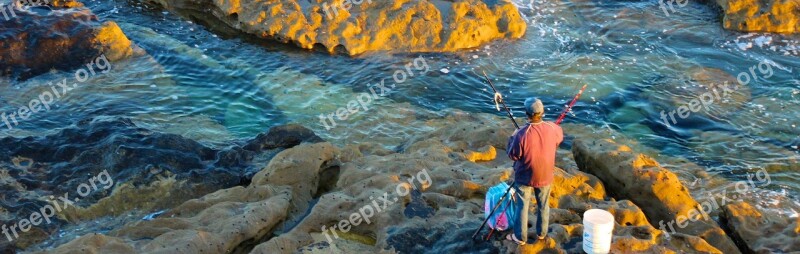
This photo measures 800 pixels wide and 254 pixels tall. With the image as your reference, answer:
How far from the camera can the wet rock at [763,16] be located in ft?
60.1

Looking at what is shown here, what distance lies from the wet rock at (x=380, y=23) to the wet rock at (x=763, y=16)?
5.30 metres

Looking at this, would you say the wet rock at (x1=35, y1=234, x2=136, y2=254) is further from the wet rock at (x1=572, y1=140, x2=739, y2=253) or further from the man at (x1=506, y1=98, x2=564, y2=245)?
the wet rock at (x1=572, y1=140, x2=739, y2=253)

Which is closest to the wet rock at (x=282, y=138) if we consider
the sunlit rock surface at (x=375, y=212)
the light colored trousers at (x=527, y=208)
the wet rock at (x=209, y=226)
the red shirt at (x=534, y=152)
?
the sunlit rock surface at (x=375, y=212)

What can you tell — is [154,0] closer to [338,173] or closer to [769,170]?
[338,173]

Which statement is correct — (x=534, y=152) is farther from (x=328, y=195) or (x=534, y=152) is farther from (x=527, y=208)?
Result: (x=328, y=195)

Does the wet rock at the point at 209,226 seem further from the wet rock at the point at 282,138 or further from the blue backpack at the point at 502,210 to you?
the blue backpack at the point at 502,210

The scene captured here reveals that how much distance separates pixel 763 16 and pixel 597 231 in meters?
13.3

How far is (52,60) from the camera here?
16.8m

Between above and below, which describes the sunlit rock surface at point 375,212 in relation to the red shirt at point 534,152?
below

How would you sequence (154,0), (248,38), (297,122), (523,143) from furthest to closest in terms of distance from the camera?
(154,0) < (248,38) < (297,122) < (523,143)

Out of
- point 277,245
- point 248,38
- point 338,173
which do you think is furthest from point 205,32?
point 277,245

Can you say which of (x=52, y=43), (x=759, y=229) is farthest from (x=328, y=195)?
(x=52, y=43)

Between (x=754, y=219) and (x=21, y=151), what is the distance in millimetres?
11591

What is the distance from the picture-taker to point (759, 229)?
9836 mm
